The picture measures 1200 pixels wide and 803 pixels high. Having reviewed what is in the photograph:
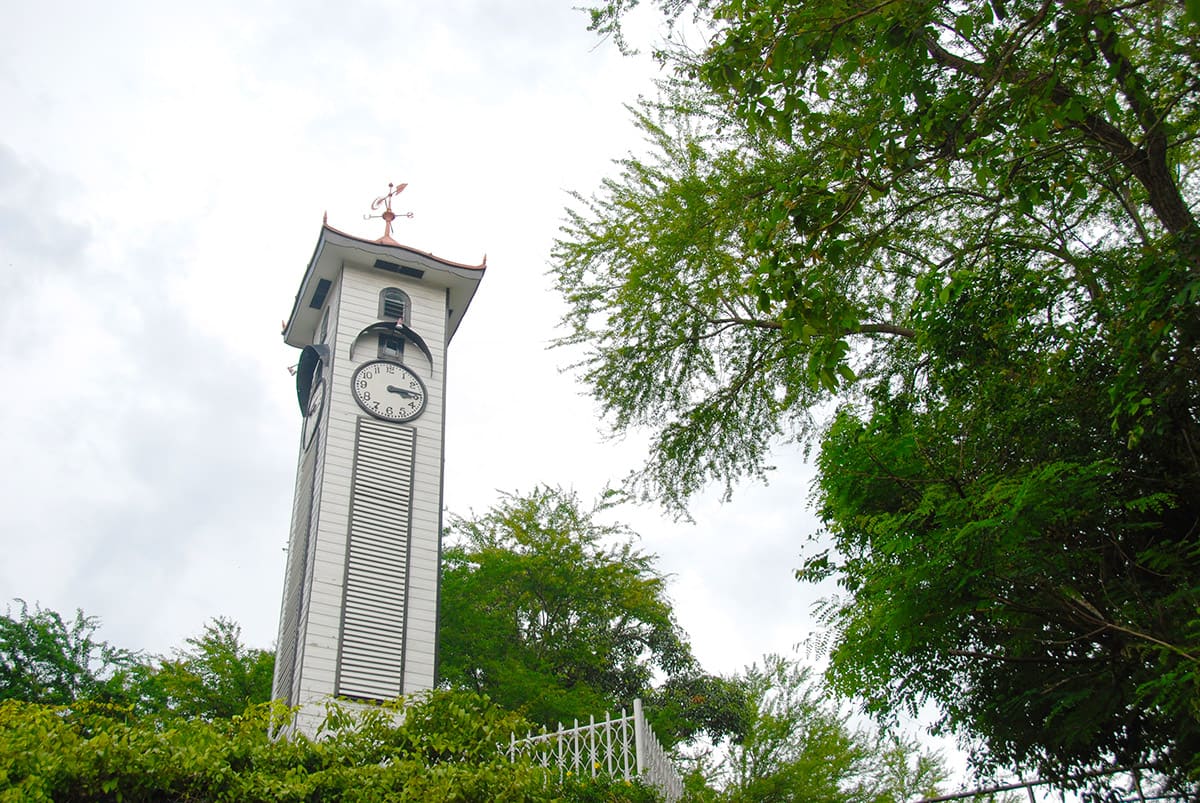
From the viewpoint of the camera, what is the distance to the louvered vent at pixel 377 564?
13.5 m

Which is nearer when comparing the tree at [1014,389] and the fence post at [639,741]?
the tree at [1014,389]

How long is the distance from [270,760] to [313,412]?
36.6 feet

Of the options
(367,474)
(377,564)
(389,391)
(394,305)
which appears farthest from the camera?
(394,305)

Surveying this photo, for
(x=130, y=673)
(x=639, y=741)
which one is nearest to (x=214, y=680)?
(x=130, y=673)

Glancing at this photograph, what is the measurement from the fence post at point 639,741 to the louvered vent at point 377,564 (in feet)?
20.2

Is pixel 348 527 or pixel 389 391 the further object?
pixel 389 391

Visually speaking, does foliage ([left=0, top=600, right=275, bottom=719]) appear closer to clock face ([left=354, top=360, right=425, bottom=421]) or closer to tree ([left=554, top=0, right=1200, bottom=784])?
clock face ([left=354, top=360, right=425, bottom=421])

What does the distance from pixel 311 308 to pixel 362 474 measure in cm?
502

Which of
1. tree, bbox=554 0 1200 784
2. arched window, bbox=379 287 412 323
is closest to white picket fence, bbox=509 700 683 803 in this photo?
tree, bbox=554 0 1200 784

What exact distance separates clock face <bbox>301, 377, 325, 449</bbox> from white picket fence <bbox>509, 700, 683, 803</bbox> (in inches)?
346

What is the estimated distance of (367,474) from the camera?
49.5 ft

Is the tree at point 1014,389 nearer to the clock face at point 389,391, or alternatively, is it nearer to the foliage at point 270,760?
the foliage at point 270,760

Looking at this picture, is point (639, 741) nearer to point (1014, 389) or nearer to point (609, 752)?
point (609, 752)

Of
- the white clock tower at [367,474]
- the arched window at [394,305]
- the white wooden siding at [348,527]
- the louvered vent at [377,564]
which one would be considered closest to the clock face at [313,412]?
the white clock tower at [367,474]
